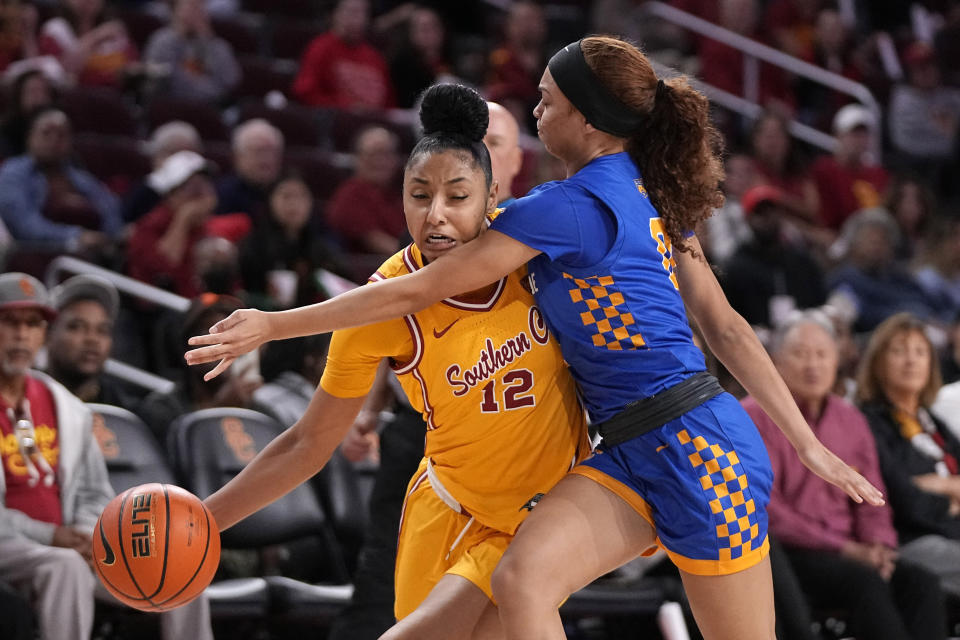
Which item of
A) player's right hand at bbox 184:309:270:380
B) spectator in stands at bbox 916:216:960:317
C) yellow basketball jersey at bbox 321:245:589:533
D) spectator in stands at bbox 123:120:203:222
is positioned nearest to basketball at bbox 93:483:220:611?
yellow basketball jersey at bbox 321:245:589:533

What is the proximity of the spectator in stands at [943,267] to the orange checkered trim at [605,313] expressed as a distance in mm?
6509

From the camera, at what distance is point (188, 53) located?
9.70 m

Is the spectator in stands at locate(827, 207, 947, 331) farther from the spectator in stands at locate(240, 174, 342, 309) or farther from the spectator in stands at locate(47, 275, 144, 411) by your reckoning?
the spectator in stands at locate(47, 275, 144, 411)

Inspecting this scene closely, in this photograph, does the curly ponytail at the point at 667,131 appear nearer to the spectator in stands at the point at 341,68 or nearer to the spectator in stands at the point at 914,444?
the spectator in stands at the point at 914,444

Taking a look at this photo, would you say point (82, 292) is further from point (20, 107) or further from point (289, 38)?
point (289, 38)

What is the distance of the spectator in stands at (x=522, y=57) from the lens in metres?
10.7

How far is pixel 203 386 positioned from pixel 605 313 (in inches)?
134

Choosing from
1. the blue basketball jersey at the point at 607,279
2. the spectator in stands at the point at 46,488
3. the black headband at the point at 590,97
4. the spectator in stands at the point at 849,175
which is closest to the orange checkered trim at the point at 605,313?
the blue basketball jersey at the point at 607,279

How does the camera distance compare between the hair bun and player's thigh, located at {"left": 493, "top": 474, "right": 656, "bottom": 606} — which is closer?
player's thigh, located at {"left": 493, "top": 474, "right": 656, "bottom": 606}

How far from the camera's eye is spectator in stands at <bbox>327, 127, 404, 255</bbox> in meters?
8.73

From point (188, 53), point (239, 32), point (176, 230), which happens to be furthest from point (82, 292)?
point (239, 32)

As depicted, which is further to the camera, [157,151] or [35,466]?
[157,151]

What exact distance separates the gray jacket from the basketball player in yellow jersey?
5.57 feet

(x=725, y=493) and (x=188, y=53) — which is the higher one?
(x=188, y=53)
